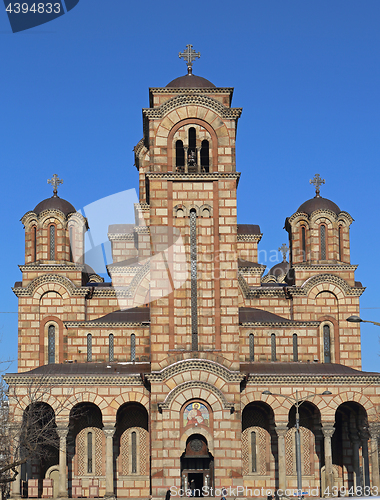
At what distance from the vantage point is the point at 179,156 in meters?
45.0

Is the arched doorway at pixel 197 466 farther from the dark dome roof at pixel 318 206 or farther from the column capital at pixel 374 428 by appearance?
the dark dome roof at pixel 318 206

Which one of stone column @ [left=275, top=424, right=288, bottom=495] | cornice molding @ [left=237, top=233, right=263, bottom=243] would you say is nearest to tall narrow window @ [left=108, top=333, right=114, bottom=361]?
stone column @ [left=275, top=424, right=288, bottom=495]

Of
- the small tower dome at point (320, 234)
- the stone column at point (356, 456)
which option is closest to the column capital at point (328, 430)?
the stone column at point (356, 456)

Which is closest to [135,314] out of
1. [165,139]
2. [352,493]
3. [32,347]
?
[32,347]

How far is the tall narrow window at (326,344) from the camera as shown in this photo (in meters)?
49.4

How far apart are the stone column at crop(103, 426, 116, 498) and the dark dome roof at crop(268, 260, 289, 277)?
90.1 ft

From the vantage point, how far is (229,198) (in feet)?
144

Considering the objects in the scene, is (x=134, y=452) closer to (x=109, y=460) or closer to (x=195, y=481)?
(x=109, y=460)

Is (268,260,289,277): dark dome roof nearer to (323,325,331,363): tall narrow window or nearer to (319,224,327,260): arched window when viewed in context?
(319,224,327,260): arched window

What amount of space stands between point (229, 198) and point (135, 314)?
28.4 ft

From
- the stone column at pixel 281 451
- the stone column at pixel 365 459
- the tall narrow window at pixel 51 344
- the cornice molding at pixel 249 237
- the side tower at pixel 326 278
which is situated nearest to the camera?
the stone column at pixel 281 451

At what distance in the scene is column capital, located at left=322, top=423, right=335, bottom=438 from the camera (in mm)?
43469

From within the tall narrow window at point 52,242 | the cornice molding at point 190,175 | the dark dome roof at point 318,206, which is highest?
the dark dome roof at point 318,206

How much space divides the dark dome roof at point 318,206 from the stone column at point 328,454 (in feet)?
44.5
